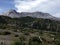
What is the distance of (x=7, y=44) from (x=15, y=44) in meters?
4.29

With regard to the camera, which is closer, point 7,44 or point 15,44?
point 15,44

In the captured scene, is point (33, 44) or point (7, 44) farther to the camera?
point (7, 44)

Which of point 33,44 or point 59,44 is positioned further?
point 59,44

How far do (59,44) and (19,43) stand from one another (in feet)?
20.2

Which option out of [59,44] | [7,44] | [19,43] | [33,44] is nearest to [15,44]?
[19,43]

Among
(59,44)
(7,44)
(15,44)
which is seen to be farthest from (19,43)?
(59,44)

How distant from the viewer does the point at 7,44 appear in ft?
86.1

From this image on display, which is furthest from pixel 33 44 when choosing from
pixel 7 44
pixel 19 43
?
pixel 7 44

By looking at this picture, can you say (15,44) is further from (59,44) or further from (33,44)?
(59,44)

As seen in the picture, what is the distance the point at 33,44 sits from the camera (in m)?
22.8

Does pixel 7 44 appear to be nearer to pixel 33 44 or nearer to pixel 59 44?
pixel 33 44

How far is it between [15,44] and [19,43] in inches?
17.6

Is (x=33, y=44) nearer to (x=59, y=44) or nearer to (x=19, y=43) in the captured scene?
(x=19, y=43)

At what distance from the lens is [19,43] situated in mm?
→ 22312
